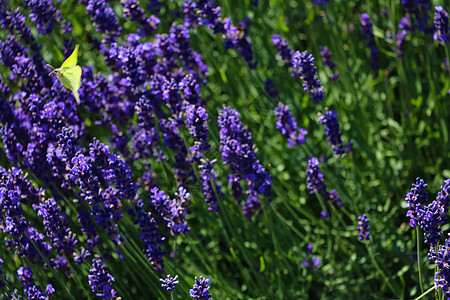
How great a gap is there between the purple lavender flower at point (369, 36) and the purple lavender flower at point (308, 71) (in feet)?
3.17

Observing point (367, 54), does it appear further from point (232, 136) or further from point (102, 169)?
point (102, 169)

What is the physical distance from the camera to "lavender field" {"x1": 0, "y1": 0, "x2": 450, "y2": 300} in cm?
262

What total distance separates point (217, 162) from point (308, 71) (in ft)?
2.33

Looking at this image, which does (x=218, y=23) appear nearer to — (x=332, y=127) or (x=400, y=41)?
(x=332, y=127)

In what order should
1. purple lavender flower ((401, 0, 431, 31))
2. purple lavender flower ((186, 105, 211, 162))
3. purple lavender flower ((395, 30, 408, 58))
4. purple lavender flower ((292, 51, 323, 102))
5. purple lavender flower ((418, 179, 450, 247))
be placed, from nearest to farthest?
1. purple lavender flower ((418, 179, 450, 247))
2. purple lavender flower ((186, 105, 211, 162))
3. purple lavender flower ((292, 51, 323, 102))
4. purple lavender flower ((401, 0, 431, 31))
5. purple lavender flower ((395, 30, 408, 58))

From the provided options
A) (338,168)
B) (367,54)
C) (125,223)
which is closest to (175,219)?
(125,223)

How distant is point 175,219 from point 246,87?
1843 mm

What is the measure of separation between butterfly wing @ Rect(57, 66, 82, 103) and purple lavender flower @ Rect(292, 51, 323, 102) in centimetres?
110

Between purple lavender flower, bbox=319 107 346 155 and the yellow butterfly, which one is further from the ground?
the yellow butterfly

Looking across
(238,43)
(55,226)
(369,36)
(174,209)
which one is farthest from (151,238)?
(369,36)

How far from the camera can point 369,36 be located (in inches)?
148

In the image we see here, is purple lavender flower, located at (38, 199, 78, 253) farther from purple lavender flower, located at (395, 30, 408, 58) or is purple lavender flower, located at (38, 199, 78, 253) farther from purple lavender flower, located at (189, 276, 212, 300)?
purple lavender flower, located at (395, 30, 408, 58)

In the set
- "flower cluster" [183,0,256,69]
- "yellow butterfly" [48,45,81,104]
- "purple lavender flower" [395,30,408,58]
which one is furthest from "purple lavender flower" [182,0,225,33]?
"purple lavender flower" [395,30,408,58]

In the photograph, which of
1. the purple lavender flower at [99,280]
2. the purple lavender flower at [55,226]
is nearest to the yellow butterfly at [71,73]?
the purple lavender flower at [55,226]
